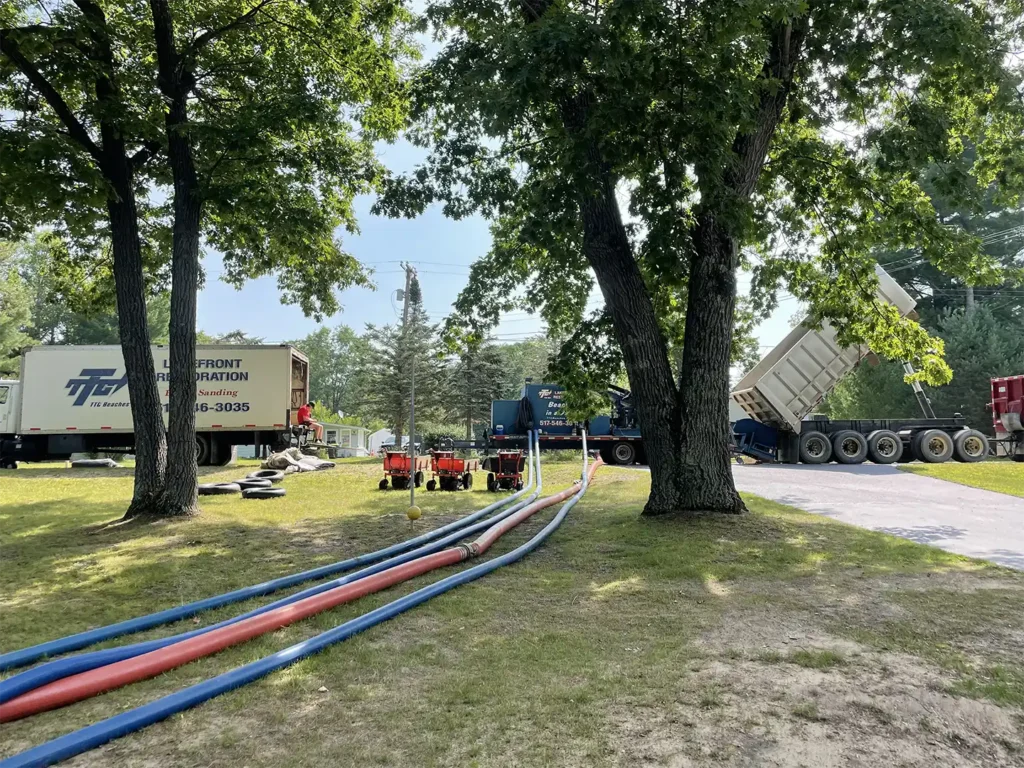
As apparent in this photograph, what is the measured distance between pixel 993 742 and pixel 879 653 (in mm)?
1041

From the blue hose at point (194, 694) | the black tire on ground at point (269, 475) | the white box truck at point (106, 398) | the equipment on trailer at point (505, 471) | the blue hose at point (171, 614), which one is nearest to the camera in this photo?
the blue hose at point (194, 694)

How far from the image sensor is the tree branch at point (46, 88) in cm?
774

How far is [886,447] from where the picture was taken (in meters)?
19.2

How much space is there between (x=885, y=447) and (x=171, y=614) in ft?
65.0

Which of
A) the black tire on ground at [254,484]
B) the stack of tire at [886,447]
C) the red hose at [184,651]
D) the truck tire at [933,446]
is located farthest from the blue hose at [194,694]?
the truck tire at [933,446]

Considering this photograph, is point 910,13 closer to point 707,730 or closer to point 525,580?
point 525,580

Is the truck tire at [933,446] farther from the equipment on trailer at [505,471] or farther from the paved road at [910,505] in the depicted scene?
the equipment on trailer at [505,471]

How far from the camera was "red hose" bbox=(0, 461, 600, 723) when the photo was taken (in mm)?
2982

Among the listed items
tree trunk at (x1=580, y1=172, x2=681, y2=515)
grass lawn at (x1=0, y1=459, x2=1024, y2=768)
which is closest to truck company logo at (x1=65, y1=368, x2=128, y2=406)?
grass lawn at (x1=0, y1=459, x2=1024, y2=768)

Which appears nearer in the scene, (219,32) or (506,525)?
(506,525)

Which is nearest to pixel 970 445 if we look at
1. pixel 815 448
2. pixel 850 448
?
pixel 850 448

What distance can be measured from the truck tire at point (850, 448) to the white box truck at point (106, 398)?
16.7 metres

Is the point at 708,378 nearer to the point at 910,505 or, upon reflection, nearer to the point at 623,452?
the point at 910,505

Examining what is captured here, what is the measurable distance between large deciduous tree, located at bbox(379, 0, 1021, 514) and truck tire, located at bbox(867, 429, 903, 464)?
907 cm
